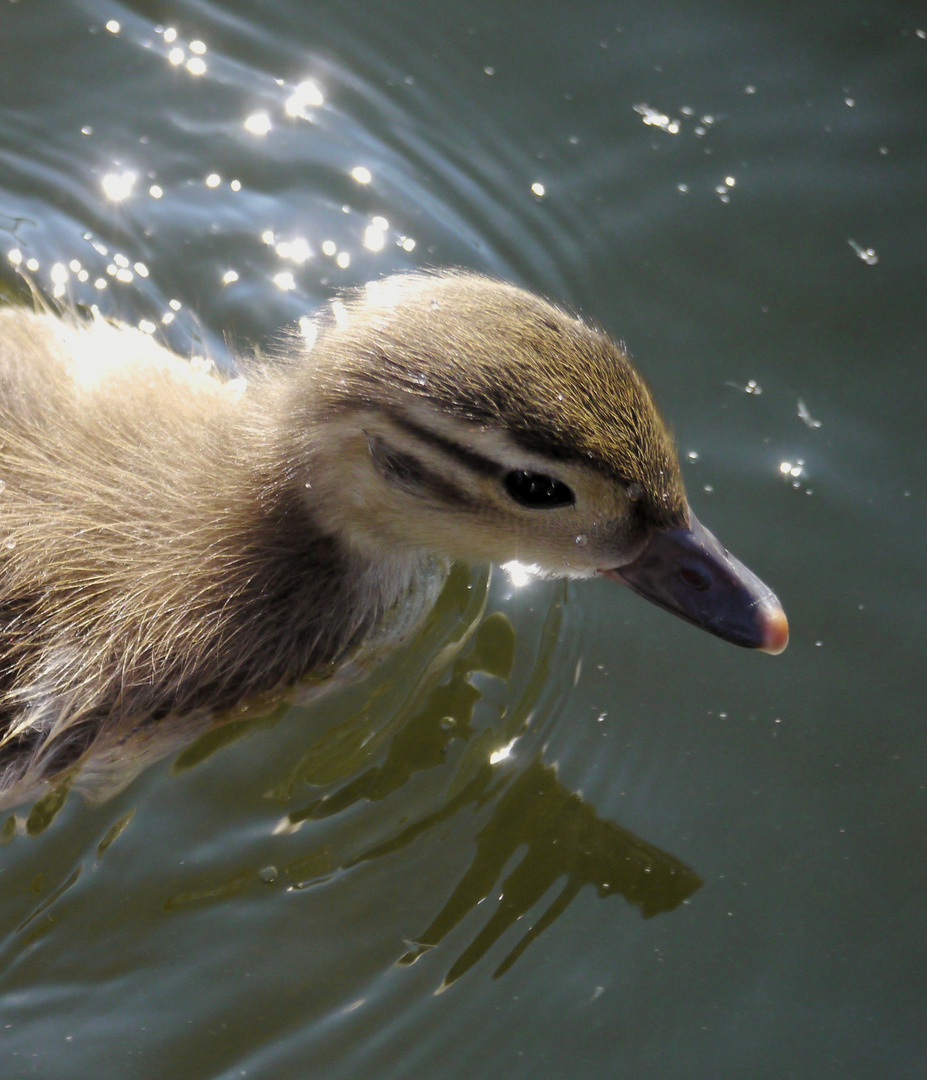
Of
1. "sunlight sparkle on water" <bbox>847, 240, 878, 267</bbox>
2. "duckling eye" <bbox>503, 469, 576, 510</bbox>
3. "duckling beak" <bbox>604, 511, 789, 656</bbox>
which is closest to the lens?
"duckling eye" <bbox>503, 469, 576, 510</bbox>

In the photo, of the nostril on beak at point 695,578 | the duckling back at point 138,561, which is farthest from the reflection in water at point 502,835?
the nostril on beak at point 695,578


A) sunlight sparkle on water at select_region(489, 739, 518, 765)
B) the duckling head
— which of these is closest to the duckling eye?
the duckling head

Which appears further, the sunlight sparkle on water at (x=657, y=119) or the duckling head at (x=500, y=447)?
the sunlight sparkle on water at (x=657, y=119)

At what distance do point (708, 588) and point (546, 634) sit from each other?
2.62ft

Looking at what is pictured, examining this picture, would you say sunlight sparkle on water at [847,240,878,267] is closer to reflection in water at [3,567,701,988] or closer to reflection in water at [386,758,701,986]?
reflection in water at [3,567,701,988]

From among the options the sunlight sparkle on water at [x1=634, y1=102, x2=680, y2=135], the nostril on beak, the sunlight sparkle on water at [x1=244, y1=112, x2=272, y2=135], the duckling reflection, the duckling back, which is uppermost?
the sunlight sparkle on water at [x1=634, y1=102, x2=680, y2=135]

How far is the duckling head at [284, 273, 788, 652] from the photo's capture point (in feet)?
9.64

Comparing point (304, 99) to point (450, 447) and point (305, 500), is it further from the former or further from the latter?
point (450, 447)

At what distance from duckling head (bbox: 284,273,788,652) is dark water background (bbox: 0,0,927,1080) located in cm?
63

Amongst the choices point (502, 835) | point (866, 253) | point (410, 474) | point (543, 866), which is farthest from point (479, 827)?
point (866, 253)

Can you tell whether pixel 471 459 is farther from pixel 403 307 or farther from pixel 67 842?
pixel 67 842

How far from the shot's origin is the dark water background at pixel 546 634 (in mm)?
3340

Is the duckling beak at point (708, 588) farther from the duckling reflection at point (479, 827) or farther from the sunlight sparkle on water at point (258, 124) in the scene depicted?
the sunlight sparkle on water at point (258, 124)

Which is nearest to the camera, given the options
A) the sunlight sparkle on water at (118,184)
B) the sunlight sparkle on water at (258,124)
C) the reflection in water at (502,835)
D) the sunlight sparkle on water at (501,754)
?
the reflection in water at (502,835)
